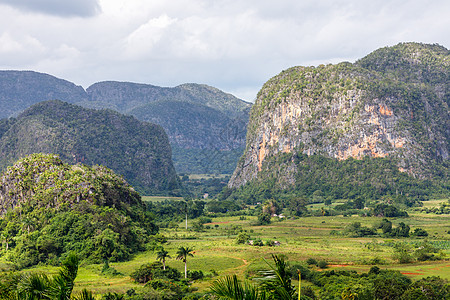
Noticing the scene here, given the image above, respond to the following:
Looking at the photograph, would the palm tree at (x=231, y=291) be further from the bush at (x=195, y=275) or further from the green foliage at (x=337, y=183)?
the green foliage at (x=337, y=183)

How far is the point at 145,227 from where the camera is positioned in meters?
96.8

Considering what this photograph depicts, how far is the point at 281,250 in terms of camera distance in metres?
79.9

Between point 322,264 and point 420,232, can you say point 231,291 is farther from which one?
point 420,232

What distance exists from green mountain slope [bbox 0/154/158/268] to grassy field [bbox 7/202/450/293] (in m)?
4.94

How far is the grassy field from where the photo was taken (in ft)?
201

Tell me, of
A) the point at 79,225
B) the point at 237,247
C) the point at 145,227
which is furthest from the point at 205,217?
the point at 79,225

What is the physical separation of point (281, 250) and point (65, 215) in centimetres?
3652

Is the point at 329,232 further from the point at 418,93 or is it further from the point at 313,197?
the point at 418,93

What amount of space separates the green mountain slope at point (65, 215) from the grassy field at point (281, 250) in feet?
16.2

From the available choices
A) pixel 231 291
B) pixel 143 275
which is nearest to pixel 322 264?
pixel 143 275

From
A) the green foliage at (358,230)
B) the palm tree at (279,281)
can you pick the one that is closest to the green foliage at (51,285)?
the palm tree at (279,281)

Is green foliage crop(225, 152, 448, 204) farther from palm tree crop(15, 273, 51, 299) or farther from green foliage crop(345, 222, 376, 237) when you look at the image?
palm tree crop(15, 273, 51, 299)

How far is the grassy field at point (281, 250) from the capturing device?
6121 centimetres

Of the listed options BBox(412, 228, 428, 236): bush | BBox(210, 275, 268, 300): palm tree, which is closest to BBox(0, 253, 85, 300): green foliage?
BBox(210, 275, 268, 300): palm tree
